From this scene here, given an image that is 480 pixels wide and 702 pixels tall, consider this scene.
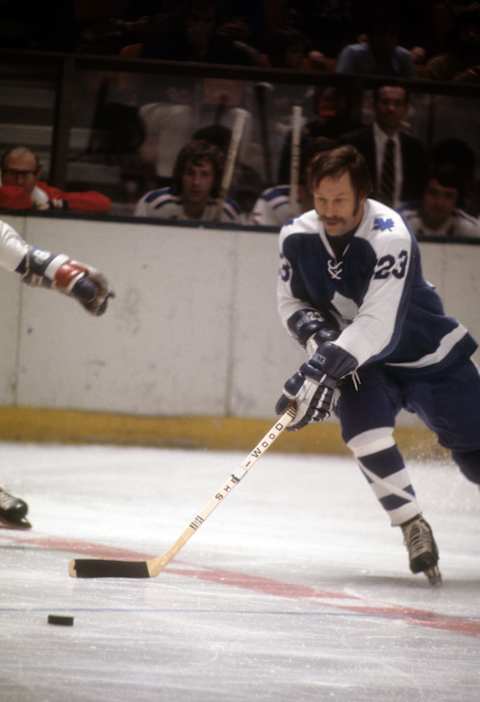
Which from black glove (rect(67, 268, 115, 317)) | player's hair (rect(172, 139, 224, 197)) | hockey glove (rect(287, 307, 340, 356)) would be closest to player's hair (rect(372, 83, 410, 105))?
player's hair (rect(172, 139, 224, 197))

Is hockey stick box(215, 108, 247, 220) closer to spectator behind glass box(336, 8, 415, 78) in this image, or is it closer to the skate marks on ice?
spectator behind glass box(336, 8, 415, 78)

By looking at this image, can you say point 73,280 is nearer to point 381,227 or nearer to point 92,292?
point 92,292

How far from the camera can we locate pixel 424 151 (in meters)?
7.49

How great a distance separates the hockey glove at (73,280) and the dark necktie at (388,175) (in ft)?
10.5

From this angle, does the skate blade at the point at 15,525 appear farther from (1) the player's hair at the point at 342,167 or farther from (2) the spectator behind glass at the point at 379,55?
(2) the spectator behind glass at the point at 379,55

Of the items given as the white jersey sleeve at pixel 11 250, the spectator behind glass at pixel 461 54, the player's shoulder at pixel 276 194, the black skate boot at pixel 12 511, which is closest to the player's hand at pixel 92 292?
the white jersey sleeve at pixel 11 250

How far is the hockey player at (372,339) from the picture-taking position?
14.3 ft

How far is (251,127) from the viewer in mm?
7426

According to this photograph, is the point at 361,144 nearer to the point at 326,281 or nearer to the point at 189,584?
the point at 326,281

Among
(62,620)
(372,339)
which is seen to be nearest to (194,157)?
(372,339)

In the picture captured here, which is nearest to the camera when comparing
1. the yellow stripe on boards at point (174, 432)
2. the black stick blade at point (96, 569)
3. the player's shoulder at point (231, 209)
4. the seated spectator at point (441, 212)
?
the black stick blade at point (96, 569)

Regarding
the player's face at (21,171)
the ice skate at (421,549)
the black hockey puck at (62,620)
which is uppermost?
the black hockey puck at (62,620)

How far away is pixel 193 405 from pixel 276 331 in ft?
1.59

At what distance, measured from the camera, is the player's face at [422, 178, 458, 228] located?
24.5 feet
